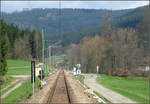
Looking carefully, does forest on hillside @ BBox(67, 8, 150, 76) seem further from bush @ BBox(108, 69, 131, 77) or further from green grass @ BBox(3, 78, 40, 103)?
green grass @ BBox(3, 78, 40, 103)

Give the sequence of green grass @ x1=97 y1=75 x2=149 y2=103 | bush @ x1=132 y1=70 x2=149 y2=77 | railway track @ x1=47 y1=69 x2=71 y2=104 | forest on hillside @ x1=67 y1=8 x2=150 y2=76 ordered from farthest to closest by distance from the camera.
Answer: forest on hillside @ x1=67 y1=8 x2=150 y2=76 → bush @ x1=132 y1=70 x2=149 y2=77 → green grass @ x1=97 y1=75 x2=149 y2=103 → railway track @ x1=47 y1=69 x2=71 y2=104

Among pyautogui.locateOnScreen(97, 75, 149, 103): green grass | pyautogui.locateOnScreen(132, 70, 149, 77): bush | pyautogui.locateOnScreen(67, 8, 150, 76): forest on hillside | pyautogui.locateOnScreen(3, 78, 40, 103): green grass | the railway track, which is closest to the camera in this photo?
the railway track

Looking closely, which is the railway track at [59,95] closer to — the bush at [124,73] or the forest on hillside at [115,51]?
the forest on hillside at [115,51]

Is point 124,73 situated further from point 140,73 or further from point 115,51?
point 115,51

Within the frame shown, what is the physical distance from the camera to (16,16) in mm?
41781

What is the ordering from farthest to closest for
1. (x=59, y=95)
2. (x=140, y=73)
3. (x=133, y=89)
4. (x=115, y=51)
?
(x=115, y=51), (x=140, y=73), (x=133, y=89), (x=59, y=95)

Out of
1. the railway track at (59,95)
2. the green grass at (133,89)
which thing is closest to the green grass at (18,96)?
the railway track at (59,95)

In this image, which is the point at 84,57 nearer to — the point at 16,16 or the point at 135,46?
the point at 135,46

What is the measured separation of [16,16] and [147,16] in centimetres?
2247

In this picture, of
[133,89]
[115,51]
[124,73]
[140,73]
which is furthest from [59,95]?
[115,51]

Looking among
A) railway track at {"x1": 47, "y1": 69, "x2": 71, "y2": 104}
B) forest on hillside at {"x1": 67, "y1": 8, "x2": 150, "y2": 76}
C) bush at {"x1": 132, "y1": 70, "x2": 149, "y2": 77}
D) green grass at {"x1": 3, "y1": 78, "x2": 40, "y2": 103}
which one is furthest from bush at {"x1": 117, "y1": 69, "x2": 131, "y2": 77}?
green grass at {"x1": 3, "y1": 78, "x2": 40, "y2": 103}

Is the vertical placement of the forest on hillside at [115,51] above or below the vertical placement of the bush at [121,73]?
above

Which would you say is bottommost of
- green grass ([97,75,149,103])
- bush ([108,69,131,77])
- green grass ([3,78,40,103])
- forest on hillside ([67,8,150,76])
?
green grass ([97,75,149,103])

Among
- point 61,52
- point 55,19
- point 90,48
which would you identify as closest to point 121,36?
point 90,48
